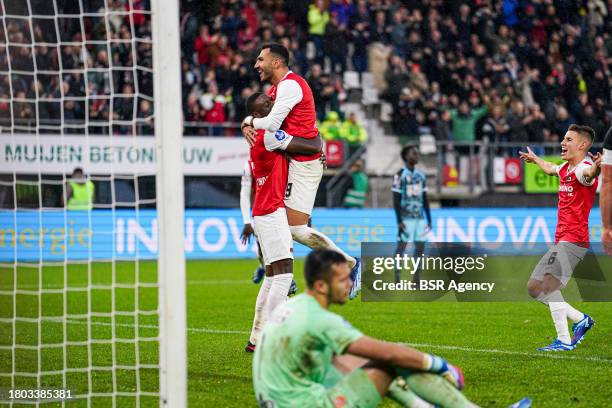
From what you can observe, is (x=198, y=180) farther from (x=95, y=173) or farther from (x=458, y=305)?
(x=458, y=305)

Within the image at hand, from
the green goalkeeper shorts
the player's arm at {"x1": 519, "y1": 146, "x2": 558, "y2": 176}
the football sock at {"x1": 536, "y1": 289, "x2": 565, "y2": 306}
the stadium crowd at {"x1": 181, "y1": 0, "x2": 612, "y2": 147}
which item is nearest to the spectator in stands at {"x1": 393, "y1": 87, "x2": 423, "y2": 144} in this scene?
the stadium crowd at {"x1": 181, "y1": 0, "x2": 612, "y2": 147}

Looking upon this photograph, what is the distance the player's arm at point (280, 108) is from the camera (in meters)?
8.44

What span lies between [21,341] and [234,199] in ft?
42.1

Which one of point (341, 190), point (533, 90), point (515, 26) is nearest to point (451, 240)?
point (341, 190)

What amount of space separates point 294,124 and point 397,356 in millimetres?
3934

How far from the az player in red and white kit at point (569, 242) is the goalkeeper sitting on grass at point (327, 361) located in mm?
4353

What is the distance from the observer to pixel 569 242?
379 inches

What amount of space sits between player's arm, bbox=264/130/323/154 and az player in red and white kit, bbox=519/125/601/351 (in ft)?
8.04

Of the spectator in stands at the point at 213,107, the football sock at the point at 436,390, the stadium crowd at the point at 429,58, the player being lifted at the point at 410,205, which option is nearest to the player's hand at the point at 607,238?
the football sock at the point at 436,390

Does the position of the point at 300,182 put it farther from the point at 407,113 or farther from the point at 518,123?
the point at 518,123

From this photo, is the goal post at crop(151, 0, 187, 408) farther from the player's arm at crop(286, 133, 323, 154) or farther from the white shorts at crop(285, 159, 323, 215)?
the white shorts at crop(285, 159, 323, 215)

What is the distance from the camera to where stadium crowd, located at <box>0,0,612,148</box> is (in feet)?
81.3

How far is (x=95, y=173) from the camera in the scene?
21344mm

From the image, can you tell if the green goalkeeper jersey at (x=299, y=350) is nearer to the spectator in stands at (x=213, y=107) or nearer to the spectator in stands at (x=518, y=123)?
the spectator in stands at (x=213, y=107)
